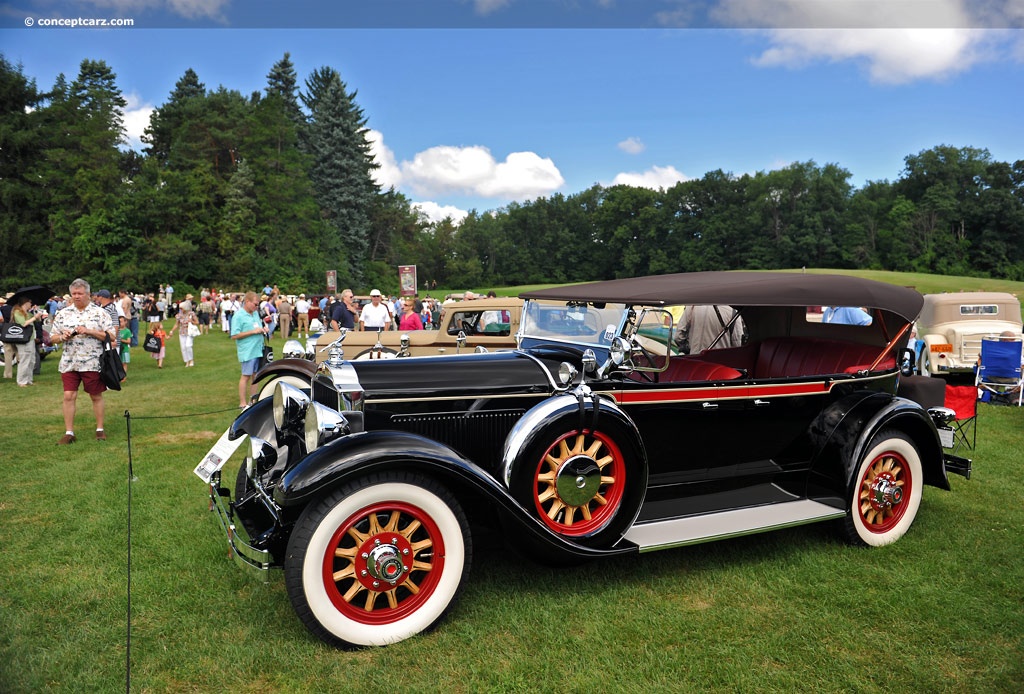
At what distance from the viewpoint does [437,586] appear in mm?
3279

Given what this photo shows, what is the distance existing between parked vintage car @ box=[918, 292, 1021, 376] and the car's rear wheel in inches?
311

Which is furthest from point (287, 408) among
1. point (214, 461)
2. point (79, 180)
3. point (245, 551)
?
point (79, 180)

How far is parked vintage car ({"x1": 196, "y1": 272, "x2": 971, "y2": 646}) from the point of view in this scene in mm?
3145

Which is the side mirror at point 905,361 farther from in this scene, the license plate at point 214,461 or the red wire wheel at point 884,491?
the license plate at point 214,461

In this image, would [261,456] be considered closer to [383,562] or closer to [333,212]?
[383,562]

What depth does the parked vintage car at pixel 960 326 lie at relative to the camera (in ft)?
36.9

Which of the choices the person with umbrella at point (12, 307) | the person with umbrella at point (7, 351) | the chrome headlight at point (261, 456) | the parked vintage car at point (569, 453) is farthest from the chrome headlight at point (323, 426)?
the person with umbrella at point (7, 351)

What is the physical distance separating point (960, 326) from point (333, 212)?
5463 centimetres

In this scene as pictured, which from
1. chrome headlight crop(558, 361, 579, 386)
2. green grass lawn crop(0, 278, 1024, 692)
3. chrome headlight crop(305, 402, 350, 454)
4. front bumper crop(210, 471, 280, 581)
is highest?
chrome headlight crop(558, 361, 579, 386)

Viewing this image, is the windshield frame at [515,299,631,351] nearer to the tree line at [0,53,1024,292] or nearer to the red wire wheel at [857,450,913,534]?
the red wire wheel at [857,450,913,534]

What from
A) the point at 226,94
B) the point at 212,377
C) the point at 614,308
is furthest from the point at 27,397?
the point at 226,94

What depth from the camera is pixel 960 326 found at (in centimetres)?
1159

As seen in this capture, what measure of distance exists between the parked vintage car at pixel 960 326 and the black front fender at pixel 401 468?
10468 mm

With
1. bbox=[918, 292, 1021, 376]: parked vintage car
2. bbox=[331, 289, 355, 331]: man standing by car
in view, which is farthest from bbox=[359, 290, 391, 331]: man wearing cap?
bbox=[918, 292, 1021, 376]: parked vintage car
